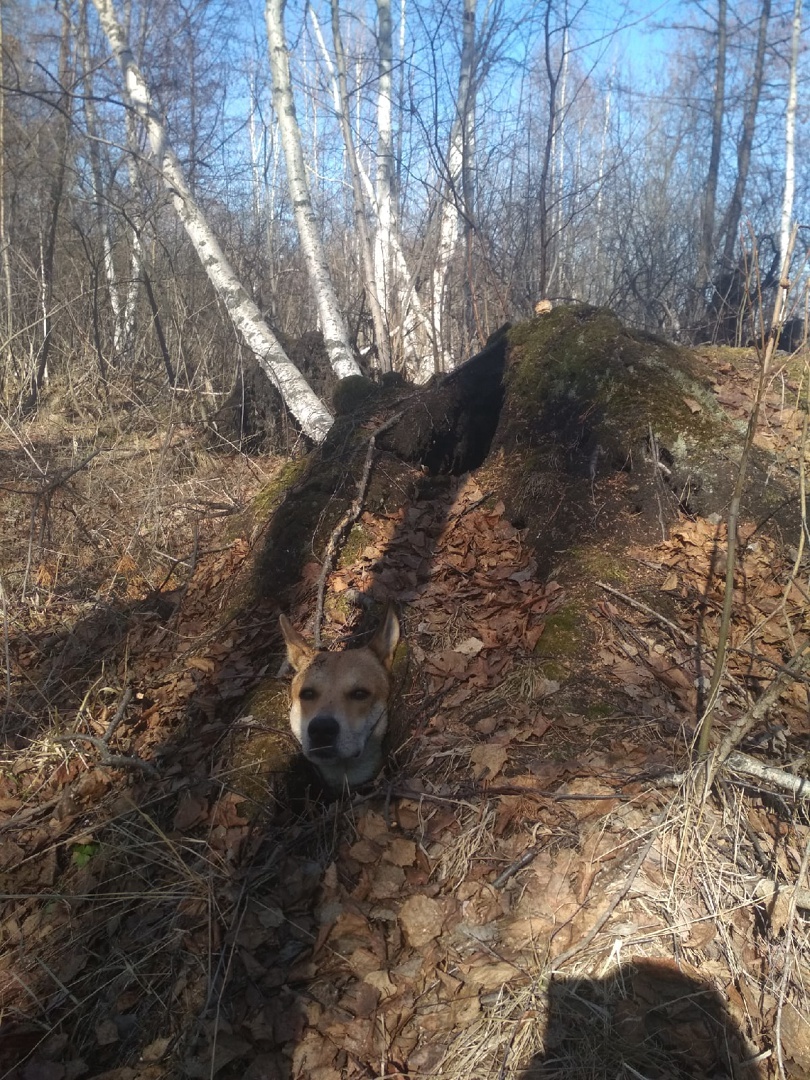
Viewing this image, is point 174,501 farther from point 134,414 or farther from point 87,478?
point 134,414

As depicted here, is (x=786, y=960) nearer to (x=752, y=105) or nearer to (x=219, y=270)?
(x=219, y=270)

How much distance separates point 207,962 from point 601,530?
292 cm

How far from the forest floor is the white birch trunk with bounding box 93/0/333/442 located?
311 centimetres

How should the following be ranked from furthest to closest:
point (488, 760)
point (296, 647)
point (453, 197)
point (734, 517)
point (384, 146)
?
point (384, 146) < point (453, 197) < point (296, 647) < point (488, 760) < point (734, 517)

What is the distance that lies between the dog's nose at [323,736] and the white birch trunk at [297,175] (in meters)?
6.20

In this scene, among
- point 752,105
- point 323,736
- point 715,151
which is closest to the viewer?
point 323,736

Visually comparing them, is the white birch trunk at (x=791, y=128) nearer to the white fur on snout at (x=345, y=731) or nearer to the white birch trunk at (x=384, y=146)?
the white birch trunk at (x=384, y=146)

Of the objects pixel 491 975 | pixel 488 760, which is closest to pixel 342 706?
pixel 488 760

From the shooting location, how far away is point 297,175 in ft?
29.7

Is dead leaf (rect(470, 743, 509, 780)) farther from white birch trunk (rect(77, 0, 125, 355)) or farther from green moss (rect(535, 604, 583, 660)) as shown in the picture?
white birch trunk (rect(77, 0, 125, 355))

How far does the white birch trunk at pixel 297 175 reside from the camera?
28.6 feet

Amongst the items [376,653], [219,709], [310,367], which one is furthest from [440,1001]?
[310,367]

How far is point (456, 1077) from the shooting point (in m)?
2.11

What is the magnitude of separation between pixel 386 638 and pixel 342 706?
0.49m
